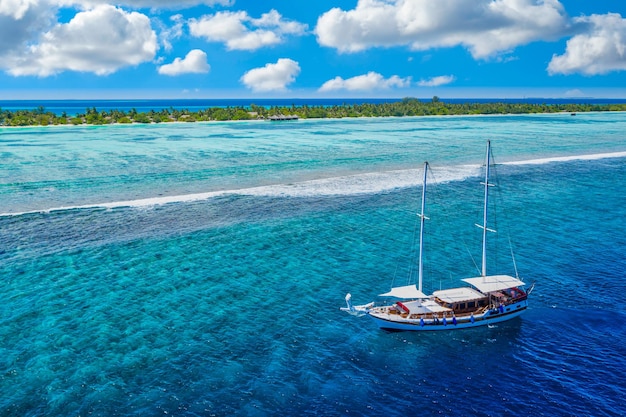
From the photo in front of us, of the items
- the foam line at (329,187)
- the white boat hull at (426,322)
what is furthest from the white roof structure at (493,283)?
the foam line at (329,187)

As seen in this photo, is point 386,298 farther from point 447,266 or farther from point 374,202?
point 374,202

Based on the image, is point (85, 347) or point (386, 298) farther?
point (386, 298)

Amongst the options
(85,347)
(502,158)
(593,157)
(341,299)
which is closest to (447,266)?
(341,299)

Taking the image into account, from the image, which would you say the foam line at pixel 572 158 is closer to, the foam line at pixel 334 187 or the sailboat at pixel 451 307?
the foam line at pixel 334 187

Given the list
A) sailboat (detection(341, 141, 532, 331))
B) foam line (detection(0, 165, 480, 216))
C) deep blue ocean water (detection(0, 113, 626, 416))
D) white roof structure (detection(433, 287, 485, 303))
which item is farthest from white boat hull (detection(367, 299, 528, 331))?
foam line (detection(0, 165, 480, 216))

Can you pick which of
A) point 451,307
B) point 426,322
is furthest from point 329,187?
point 426,322

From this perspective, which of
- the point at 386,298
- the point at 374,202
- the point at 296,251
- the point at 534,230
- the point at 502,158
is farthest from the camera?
the point at 502,158

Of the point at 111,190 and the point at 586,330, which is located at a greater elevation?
the point at 111,190
